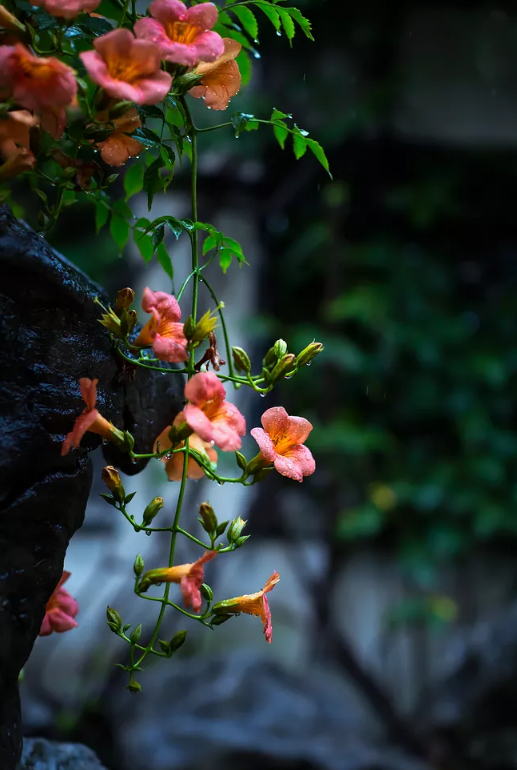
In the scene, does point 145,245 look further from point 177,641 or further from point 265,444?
point 177,641

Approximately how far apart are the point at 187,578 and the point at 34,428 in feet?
0.55

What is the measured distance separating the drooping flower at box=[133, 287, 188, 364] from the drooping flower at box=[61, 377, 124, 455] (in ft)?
0.17

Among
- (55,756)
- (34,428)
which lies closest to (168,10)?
(34,428)

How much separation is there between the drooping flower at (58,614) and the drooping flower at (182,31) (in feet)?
1.53

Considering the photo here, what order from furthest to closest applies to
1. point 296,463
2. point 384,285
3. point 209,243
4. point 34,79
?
point 384,285 < point 209,243 < point 296,463 < point 34,79

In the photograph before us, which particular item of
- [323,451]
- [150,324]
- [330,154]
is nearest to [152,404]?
[150,324]

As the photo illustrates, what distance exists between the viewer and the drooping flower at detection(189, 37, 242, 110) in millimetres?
589

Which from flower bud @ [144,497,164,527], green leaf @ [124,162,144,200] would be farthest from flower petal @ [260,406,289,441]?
green leaf @ [124,162,144,200]

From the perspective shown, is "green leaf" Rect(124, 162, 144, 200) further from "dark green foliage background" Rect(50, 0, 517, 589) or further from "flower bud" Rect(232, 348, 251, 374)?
"dark green foliage background" Rect(50, 0, 517, 589)

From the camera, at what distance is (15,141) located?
20.7 inches

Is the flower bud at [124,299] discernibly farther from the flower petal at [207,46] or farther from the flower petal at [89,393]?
the flower petal at [207,46]

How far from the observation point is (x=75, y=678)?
8.64 feet

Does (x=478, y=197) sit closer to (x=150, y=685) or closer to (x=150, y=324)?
(x=150, y=685)

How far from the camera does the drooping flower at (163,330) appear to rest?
1.74ft
